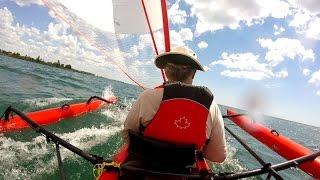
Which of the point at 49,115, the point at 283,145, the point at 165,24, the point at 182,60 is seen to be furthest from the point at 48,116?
the point at 182,60

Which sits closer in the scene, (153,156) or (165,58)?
(153,156)

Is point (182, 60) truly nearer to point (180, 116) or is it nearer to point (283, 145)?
point (180, 116)

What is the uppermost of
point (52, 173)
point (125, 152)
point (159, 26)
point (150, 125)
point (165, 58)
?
point (159, 26)

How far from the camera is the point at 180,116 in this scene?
12.4 feet

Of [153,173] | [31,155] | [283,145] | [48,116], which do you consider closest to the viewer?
[153,173]

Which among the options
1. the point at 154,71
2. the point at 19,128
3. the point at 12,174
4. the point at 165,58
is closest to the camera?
the point at 165,58

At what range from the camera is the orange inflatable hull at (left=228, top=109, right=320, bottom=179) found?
8.62 metres

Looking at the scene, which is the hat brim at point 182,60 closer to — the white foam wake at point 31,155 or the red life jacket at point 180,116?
the red life jacket at point 180,116

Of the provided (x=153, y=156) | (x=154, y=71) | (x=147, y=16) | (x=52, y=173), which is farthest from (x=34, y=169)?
(x=153, y=156)

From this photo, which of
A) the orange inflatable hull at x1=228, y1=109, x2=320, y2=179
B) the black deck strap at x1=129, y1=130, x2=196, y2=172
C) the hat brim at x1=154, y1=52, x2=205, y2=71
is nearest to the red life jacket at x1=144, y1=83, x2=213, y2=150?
the black deck strap at x1=129, y1=130, x2=196, y2=172

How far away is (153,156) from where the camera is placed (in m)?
3.76

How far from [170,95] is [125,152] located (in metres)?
1.21

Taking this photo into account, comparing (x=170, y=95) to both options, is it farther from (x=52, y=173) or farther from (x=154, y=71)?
(x=52, y=173)

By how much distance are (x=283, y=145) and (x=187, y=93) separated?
814cm
